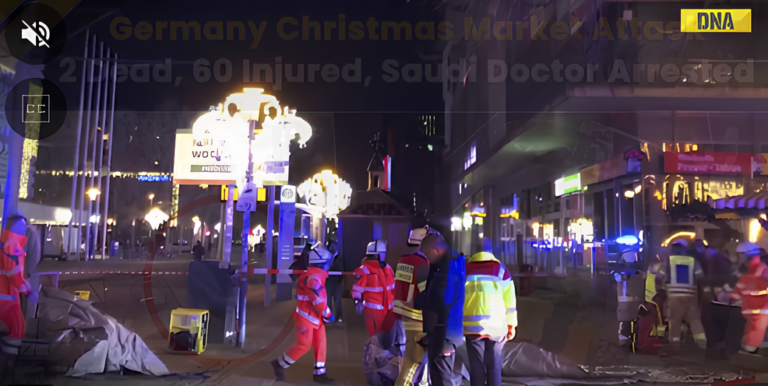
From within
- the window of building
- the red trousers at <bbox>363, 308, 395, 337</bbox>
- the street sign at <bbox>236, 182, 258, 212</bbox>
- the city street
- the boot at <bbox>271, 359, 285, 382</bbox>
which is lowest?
the city street

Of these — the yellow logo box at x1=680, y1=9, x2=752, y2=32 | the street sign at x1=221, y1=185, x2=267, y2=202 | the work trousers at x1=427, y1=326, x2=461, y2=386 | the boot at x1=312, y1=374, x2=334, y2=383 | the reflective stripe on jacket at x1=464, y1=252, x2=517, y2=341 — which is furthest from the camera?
the yellow logo box at x1=680, y1=9, x2=752, y2=32

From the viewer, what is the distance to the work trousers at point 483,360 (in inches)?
213

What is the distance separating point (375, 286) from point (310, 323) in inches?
37.7

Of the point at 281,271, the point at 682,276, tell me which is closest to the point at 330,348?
the point at 281,271

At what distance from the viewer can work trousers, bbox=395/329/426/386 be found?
5.61 metres

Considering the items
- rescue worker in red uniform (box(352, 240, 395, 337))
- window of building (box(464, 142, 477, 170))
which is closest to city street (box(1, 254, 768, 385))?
rescue worker in red uniform (box(352, 240, 395, 337))

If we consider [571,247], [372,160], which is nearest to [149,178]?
[372,160]

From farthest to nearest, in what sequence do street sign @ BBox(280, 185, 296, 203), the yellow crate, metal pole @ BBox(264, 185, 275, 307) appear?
street sign @ BBox(280, 185, 296, 203) < metal pole @ BBox(264, 185, 275, 307) < the yellow crate

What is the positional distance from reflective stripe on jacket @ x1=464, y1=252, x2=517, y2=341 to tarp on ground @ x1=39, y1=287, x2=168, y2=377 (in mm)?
4044

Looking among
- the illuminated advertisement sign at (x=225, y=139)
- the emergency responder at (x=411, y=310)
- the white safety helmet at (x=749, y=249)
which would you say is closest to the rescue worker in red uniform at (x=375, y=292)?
the emergency responder at (x=411, y=310)

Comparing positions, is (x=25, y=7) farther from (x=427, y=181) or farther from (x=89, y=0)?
(x=427, y=181)

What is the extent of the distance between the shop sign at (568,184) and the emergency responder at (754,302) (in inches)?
361

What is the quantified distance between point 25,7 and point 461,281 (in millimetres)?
7712

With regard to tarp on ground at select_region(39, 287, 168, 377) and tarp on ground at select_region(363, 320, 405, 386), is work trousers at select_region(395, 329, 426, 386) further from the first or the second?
tarp on ground at select_region(39, 287, 168, 377)
